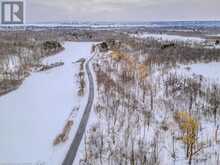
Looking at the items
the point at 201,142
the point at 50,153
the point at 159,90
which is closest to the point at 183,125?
the point at 201,142

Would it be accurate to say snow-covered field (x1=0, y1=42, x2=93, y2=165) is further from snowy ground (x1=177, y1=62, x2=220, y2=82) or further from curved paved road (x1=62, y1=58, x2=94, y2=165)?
snowy ground (x1=177, y1=62, x2=220, y2=82)

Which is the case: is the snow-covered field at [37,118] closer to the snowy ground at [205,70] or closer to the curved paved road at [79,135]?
the curved paved road at [79,135]

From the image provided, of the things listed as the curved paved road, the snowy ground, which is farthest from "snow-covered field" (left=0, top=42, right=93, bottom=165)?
the snowy ground

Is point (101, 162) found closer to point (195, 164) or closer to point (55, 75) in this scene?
point (195, 164)

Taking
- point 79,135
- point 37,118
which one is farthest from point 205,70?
point 79,135

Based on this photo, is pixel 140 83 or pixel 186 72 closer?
pixel 140 83

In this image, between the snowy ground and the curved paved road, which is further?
the snowy ground

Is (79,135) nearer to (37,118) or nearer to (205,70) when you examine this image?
(37,118)

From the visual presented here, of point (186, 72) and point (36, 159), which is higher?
point (186, 72)
